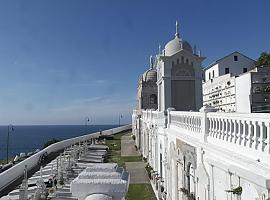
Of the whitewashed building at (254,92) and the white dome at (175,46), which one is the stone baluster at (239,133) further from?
the whitewashed building at (254,92)

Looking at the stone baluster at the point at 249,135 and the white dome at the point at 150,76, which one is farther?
the white dome at the point at 150,76

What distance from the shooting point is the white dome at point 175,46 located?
72.8 ft

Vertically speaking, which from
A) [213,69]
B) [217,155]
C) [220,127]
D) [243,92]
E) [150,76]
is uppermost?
[213,69]

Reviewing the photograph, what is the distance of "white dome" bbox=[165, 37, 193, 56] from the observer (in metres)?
22.2

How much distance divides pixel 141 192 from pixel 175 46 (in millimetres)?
10234

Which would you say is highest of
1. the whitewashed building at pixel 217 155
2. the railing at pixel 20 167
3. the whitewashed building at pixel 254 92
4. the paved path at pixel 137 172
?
the whitewashed building at pixel 254 92

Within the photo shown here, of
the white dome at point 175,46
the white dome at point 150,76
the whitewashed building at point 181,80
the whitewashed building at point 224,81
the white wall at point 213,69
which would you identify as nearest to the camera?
the whitewashed building at point 181,80

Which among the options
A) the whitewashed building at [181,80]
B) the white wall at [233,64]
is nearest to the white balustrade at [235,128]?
the whitewashed building at [181,80]

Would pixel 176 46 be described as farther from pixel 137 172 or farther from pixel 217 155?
pixel 217 155

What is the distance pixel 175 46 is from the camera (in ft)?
73.5

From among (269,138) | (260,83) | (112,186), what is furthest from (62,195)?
(260,83)

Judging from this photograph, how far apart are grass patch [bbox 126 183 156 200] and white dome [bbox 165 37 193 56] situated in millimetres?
9481

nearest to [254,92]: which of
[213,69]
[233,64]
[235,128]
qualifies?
[235,128]

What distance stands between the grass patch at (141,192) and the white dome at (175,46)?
9481mm
